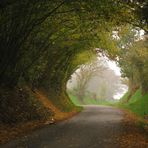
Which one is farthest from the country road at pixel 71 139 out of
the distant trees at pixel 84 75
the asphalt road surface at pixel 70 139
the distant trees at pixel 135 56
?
the distant trees at pixel 84 75

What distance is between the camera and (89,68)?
77375mm

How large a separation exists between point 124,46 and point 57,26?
2747 centimetres

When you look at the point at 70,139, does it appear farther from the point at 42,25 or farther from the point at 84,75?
the point at 84,75

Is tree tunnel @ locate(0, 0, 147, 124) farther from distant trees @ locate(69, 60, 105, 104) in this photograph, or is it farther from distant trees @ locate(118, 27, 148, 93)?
distant trees @ locate(69, 60, 105, 104)

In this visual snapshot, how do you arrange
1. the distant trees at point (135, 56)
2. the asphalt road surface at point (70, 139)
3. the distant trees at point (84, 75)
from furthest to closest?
the distant trees at point (84, 75) < the distant trees at point (135, 56) < the asphalt road surface at point (70, 139)

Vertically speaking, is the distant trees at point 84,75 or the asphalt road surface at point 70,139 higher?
the distant trees at point 84,75

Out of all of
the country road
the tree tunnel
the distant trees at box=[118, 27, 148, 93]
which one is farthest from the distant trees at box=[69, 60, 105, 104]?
the country road

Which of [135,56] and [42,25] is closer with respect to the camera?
[42,25]

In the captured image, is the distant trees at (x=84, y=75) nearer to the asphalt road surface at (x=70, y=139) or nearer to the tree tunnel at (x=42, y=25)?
the tree tunnel at (x=42, y=25)

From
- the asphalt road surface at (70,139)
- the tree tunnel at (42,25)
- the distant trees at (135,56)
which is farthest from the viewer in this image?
the distant trees at (135,56)

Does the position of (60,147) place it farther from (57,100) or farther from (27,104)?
(57,100)

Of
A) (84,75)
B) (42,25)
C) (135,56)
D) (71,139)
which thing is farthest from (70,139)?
(84,75)

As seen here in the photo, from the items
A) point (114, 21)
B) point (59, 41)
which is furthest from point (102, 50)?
point (114, 21)

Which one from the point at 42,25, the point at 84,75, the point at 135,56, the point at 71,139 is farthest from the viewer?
the point at 84,75
